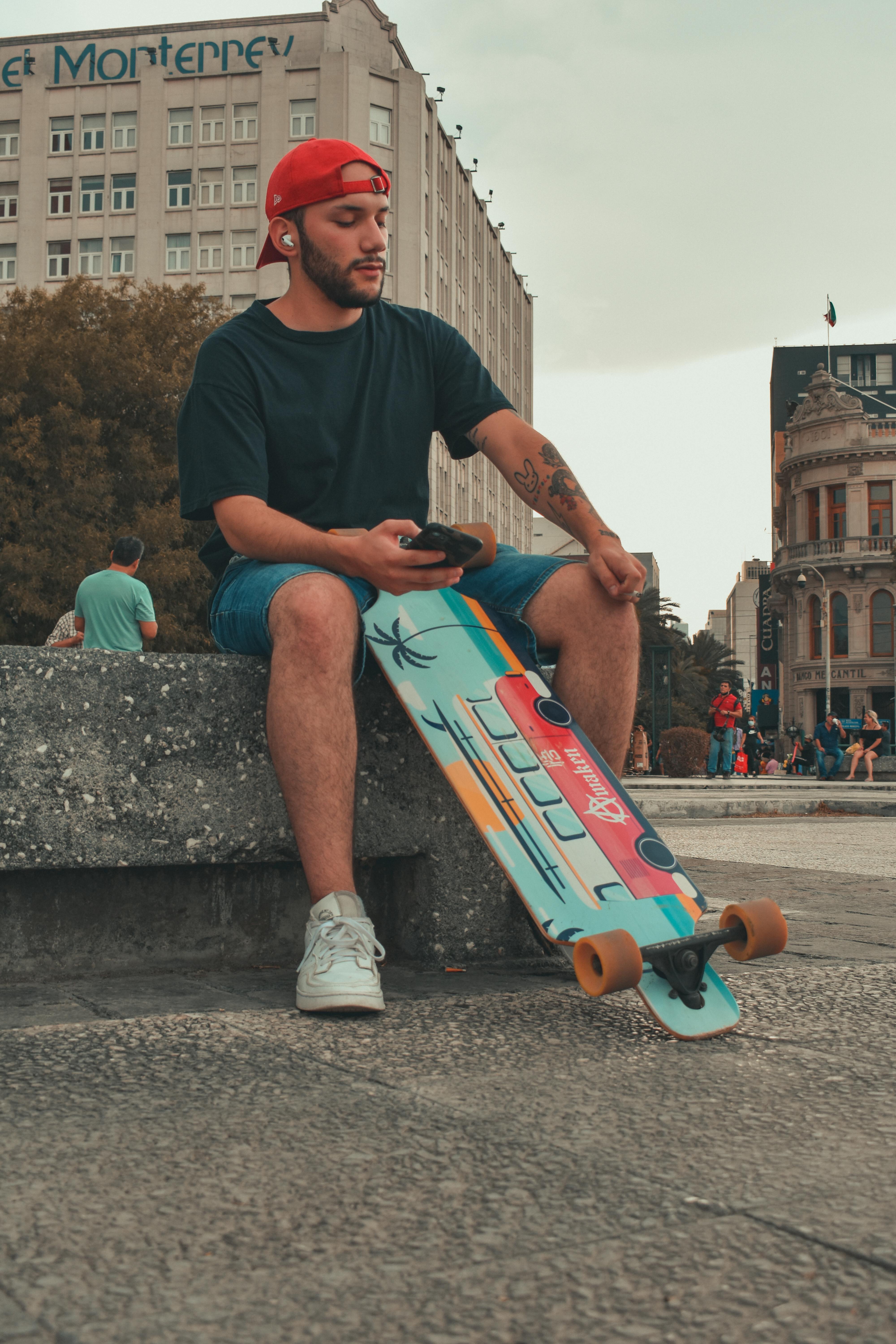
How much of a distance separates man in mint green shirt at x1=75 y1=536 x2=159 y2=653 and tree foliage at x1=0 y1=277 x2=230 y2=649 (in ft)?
48.2

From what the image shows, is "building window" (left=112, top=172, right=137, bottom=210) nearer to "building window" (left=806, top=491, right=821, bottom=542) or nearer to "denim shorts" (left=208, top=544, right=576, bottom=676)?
"building window" (left=806, top=491, right=821, bottom=542)

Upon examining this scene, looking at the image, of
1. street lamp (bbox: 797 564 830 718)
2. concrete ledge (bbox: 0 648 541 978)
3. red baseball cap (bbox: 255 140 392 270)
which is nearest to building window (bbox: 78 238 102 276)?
street lamp (bbox: 797 564 830 718)

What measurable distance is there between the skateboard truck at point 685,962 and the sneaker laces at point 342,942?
1.68 feet

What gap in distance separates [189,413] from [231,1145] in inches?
68.5

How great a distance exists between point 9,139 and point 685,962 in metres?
56.6

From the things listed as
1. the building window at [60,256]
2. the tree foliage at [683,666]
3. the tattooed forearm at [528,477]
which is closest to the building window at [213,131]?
the building window at [60,256]

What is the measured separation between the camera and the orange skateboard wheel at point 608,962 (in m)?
1.86

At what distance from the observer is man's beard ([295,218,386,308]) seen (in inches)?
110

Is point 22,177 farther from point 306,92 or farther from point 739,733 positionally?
point 739,733

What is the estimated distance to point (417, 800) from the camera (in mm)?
2723

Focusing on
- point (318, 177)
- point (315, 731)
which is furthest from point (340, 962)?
point (318, 177)

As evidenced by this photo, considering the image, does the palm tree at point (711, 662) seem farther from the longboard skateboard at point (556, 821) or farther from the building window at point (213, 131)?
the longboard skateboard at point (556, 821)

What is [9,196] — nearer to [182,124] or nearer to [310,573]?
Result: [182,124]

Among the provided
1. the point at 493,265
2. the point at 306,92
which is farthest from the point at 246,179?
the point at 493,265
